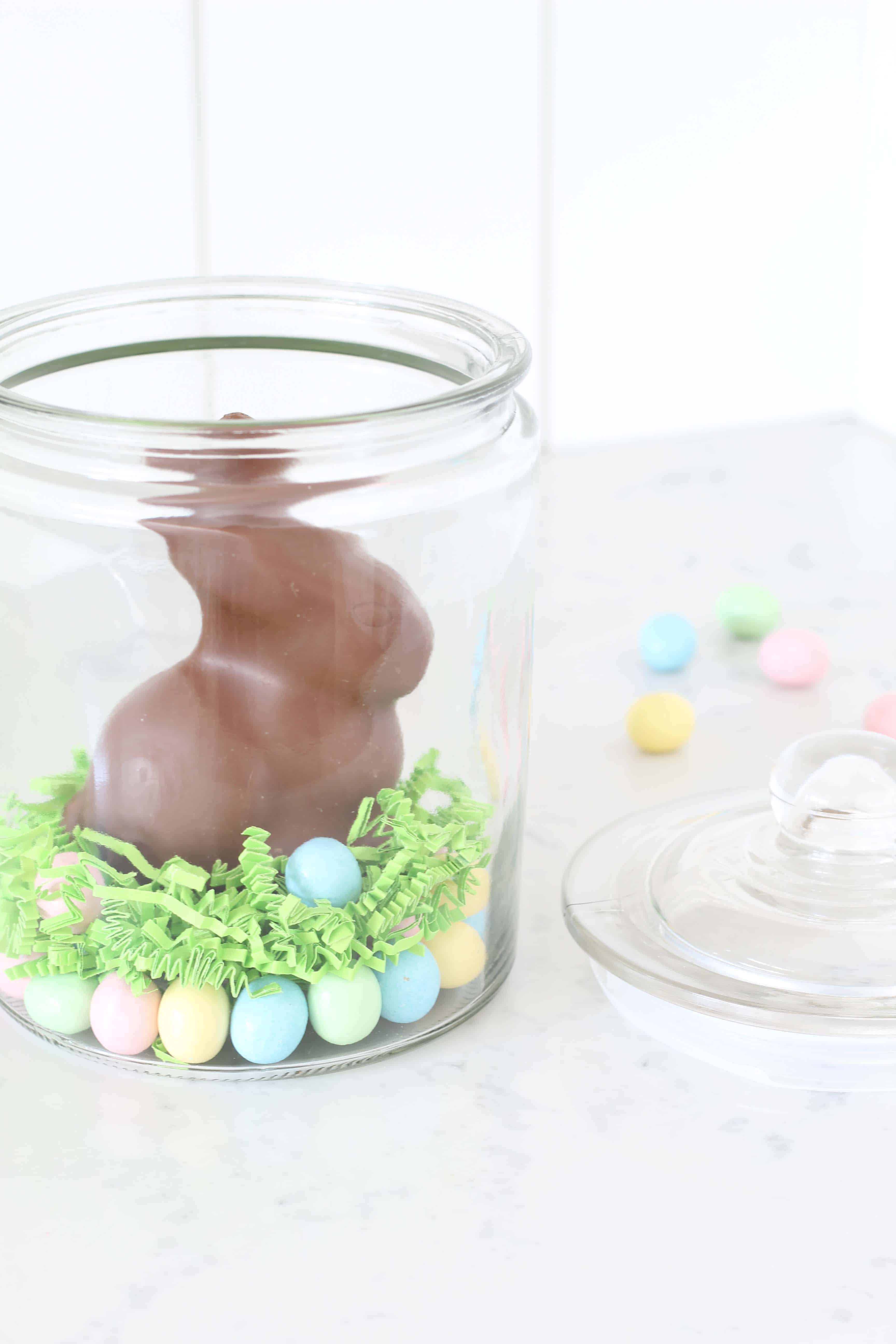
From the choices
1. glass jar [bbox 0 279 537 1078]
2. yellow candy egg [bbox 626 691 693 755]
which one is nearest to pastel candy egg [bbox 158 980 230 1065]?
glass jar [bbox 0 279 537 1078]

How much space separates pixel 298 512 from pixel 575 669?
1.47 ft

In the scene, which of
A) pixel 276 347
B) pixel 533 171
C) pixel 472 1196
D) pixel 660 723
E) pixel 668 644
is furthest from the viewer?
pixel 533 171

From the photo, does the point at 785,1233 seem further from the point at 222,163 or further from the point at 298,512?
the point at 222,163

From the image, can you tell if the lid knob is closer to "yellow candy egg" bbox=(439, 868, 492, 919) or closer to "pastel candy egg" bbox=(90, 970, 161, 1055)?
"yellow candy egg" bbox=(439, 868, 492, 919)

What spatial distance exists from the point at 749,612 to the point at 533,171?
50cm

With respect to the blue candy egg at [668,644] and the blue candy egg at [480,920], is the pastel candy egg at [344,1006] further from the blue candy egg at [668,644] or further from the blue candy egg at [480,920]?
the blue candy egg at [668,644]

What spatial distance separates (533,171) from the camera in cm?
122

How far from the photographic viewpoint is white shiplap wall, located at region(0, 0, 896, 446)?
1.11 metres

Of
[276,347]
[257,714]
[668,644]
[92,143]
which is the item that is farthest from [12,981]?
[92,143]

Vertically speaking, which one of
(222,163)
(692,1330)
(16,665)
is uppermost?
(222,163)

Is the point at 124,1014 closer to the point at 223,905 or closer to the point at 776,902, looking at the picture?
the point at 223,905

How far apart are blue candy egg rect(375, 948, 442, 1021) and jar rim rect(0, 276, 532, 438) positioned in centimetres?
17

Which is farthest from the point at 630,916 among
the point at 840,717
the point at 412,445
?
the point at 840,717

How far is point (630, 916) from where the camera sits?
1.69ft
